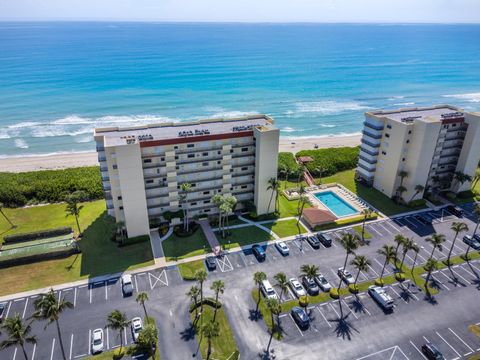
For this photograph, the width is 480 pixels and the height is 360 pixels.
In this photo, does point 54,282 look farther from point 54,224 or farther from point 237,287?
point 237,287

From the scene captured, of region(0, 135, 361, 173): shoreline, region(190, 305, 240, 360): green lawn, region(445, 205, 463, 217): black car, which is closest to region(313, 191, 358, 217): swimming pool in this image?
region(445, 205, 463, 217): black car

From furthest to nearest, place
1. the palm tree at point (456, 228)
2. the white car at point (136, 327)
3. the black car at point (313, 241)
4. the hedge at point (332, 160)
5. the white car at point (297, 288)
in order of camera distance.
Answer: the hedge at point (332, 160), the black car at point (313, 241), the palm tree at point (456, 228), the white car at point (297, 288), the white car at point (136, 327)

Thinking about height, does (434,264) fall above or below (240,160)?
below

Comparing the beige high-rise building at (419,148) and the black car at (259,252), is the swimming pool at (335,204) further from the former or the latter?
the black car at (259,252)

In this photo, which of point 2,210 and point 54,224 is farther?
point 2,210

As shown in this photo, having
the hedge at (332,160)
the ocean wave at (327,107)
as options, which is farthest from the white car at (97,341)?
the ocean wave at (327,107)

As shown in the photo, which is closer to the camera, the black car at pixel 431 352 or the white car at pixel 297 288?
the black car at pixel 431 352

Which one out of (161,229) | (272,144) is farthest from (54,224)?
(272,144)

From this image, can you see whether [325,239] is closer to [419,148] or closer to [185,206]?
[185,206]
